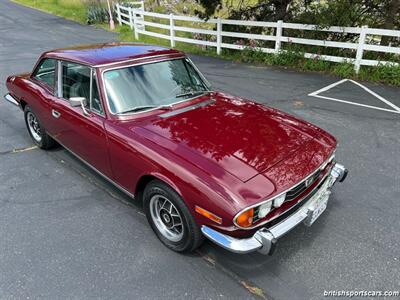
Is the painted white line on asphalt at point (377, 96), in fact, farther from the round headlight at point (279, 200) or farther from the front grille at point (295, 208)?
the round headlight at point (279, 200)

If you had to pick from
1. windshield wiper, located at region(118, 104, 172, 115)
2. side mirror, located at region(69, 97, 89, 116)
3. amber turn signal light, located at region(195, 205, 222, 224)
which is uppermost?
side mirror, located at region(69, 97, 89, 116)

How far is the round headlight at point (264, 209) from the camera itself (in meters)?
2.67

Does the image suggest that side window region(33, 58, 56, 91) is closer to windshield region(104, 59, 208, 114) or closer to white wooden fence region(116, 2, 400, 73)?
windshield region(104, 59, 208, 114)

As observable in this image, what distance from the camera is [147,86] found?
378cm

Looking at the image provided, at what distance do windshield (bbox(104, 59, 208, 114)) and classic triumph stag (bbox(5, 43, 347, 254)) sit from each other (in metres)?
0.01

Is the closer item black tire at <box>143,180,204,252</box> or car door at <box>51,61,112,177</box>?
black tire at <box>143,180,204,252</box>

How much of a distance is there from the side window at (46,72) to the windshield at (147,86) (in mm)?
1407

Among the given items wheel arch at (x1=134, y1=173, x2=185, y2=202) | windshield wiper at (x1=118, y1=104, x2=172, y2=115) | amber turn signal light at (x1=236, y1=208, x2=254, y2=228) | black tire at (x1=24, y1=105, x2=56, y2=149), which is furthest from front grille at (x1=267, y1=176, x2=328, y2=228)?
black tire at (x1=24, y1=105, x2=56, y2=149)

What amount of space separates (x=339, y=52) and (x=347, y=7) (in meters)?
1.24

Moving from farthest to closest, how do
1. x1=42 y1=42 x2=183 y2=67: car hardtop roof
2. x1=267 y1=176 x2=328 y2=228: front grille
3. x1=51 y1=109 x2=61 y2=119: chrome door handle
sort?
x1=51 y1=109 x2=61 y2=119: chrome door handle, x1=42 y1=42 x2=183 y2=67: car hardtop roof, x1=267 y1=176 x2=328 y2=228: front grille

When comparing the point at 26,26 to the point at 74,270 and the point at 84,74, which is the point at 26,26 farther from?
the point at 74,270

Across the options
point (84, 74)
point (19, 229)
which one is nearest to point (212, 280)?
point (19, 229)

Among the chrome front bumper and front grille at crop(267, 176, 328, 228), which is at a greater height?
front grille at crop(267, 176, 328, 228)

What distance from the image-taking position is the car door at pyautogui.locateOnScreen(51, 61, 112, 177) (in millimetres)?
3699
